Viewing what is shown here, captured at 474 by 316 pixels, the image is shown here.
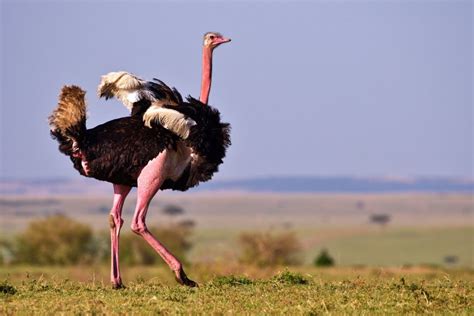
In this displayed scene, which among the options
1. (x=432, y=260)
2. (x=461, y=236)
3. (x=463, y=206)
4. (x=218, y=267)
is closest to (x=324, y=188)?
(x=463, y=206)

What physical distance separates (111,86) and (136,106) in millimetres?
334

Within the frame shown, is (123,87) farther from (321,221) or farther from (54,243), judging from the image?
(321,221)

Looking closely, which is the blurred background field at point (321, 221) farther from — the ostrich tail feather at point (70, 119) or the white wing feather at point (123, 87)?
the ostrich tail feather at point (70, 119)

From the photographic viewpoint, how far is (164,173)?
470 inches

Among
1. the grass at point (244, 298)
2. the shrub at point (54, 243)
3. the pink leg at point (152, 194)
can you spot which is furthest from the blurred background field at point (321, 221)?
the grass at point (244, 298)

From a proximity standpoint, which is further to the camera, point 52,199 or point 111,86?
point 52,199

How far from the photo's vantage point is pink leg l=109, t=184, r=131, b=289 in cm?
1173

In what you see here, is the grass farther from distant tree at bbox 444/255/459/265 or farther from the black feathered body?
distant tree at bbox 444/255/459/265

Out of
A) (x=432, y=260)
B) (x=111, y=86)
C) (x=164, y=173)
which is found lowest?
(x=432, y=260)

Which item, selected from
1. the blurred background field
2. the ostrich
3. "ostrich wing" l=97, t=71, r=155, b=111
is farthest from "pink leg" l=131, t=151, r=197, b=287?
the blurred background field

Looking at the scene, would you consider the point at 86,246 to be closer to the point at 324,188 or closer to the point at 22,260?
the point at 22,260

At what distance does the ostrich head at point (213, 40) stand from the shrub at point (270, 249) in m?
16.3

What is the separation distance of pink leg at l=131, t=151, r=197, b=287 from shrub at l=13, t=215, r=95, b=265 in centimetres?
2801

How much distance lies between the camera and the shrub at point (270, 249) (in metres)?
32.3
